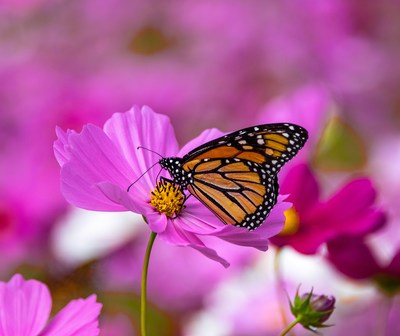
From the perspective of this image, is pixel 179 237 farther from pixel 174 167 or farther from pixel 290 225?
pixel 290 225

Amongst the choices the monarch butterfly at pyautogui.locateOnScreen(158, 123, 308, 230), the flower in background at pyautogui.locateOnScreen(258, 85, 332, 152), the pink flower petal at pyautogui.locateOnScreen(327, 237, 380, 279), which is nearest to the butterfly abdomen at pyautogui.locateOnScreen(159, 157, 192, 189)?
the monarch butterfly at pyautogui.locateOnScreen(158, 123, 308, 230)

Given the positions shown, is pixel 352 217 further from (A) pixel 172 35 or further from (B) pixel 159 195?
(A) pixel 172 35

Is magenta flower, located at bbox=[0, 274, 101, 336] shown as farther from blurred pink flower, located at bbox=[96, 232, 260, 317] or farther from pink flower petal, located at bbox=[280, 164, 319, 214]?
blurred pink flower, located at bbox=[96, 232, 260, 317]

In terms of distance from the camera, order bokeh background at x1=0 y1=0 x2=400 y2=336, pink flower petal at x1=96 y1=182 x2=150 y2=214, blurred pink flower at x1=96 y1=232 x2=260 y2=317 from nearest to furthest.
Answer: pink flower petal at x1=96 y1=182 x2=150 y2=214, bokeh background at x1=0 y1=0 x2=400 y2=336, blurred pink flower at x1=96 y1=232 x2=260 y2=317

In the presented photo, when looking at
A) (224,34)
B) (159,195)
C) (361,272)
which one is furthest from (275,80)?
(159,195)

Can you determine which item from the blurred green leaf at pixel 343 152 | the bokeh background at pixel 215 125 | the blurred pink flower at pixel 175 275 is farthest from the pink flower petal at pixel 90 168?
the blurred green leaf at pixel 343 152

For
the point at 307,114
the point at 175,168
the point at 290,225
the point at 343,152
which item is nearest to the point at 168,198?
the point at 175,168

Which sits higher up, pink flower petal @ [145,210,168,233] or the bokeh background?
pink flower petal @ [145,210,168,233]

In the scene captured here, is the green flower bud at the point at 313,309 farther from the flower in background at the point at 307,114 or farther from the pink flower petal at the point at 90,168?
the flower in background at the point at 307,114
